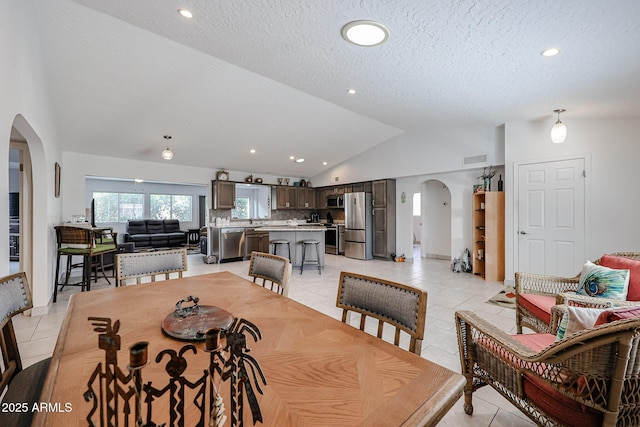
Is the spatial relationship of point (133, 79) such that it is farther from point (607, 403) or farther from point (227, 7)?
point (607, 403)

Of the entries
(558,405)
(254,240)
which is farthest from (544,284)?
(254,240)

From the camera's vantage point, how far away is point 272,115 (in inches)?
195

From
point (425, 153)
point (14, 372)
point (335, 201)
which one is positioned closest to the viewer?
point (14, 372)

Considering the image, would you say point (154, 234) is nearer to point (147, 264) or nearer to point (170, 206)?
point (170, 206)

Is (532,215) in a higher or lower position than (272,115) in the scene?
lower

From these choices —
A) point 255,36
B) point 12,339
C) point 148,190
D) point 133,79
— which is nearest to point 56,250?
point 133,79

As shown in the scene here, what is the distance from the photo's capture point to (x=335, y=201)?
327 inches

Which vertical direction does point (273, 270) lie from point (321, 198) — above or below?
below

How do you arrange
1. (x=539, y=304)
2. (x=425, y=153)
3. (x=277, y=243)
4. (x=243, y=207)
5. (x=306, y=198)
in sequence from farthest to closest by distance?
(x=243, y=207)
(x=306, y=198)
(x=425, y=153)
(x=277, y=243)
(x=539, y=304)

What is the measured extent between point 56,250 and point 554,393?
5.60 meters

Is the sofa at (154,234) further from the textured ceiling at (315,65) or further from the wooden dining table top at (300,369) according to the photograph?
the wooden dining table top at (300,369)

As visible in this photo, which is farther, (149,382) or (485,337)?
(485,337)

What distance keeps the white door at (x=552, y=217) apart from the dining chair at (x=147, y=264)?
4863 millimetres

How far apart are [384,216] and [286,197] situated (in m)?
2.95
